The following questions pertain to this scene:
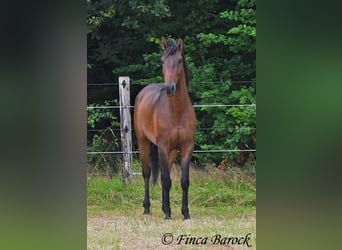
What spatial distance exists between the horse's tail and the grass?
0.18 ft

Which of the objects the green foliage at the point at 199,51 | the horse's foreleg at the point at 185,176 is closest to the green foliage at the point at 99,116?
the green foliage at the point at 199,51

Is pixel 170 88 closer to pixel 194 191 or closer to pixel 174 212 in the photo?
pixel 194 191

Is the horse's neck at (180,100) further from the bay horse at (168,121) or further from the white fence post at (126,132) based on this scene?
the white fence post at (126,132)

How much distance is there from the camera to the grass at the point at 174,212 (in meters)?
4.11

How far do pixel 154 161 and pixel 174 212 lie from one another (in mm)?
332

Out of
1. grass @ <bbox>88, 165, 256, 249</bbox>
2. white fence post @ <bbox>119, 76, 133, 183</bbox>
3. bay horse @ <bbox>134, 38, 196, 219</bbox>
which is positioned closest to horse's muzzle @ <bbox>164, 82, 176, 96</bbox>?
bay horse @ <bbox>134, 38, 196, 219</bbox>

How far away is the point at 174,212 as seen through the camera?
4.20m

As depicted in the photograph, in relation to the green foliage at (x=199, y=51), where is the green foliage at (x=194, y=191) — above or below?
below

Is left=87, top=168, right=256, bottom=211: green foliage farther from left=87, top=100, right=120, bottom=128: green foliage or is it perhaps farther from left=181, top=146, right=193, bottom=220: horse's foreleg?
left=87, top=100, right=120, bottom=128: green foliage

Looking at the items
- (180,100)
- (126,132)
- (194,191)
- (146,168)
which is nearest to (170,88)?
(180,100)
